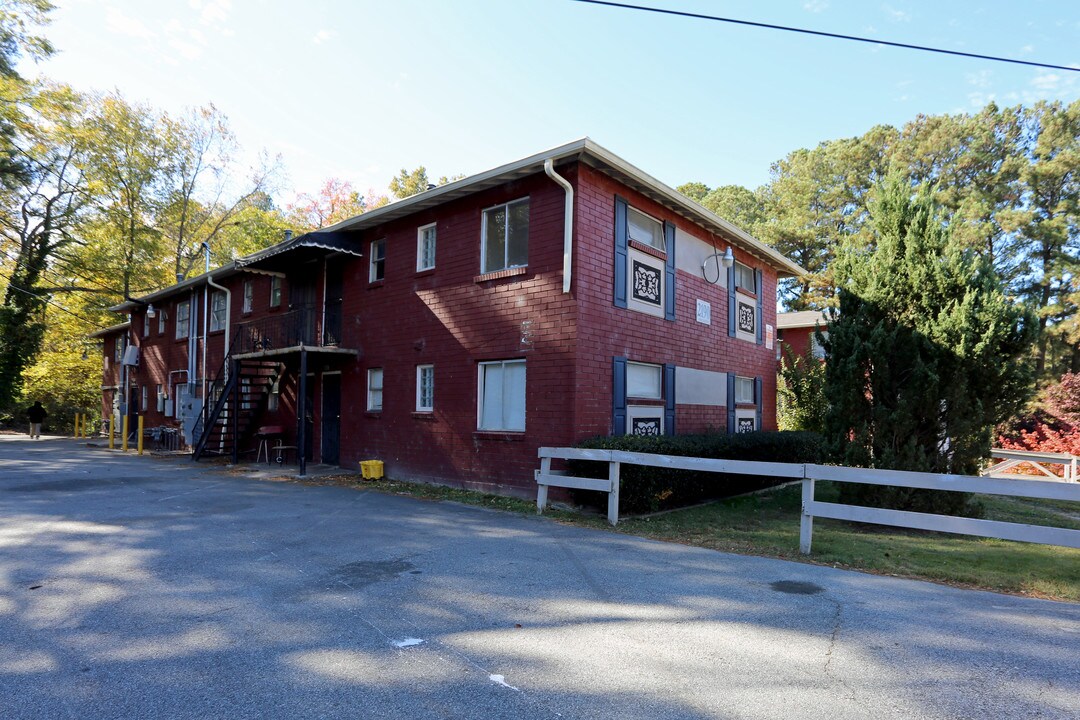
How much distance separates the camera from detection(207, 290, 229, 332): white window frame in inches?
799

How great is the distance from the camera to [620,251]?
11.2 metres

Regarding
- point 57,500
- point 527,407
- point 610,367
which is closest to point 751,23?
point 610,367

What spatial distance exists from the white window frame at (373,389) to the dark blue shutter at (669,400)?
6.38 metres

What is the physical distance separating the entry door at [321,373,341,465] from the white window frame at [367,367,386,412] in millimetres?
1236

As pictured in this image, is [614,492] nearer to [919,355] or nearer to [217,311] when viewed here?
[919,355]

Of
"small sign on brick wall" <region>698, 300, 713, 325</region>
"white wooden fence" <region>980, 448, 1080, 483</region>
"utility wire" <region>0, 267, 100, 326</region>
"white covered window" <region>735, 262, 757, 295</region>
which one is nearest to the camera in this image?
"white wooden fence" <region>980, 448, 1080, 483</region>

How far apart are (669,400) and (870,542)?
5.36 metres

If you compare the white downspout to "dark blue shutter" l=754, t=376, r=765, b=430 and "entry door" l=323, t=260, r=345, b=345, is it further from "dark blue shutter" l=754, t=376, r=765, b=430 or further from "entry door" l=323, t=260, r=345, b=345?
"dark blue shutter" l=754, t=376, r=765, b=430

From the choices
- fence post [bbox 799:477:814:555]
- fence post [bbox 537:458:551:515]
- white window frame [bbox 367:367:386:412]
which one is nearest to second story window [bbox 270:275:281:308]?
white window frame [bbox 367:367:386:412]

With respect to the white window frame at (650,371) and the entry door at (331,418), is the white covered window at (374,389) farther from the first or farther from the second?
the white window frame at (650,371)

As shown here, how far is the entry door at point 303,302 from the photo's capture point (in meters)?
15.5

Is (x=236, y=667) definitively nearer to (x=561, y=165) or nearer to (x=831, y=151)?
(x=561, y=165)

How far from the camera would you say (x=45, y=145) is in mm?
25953

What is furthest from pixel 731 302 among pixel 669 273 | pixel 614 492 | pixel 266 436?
pixel 266 436
